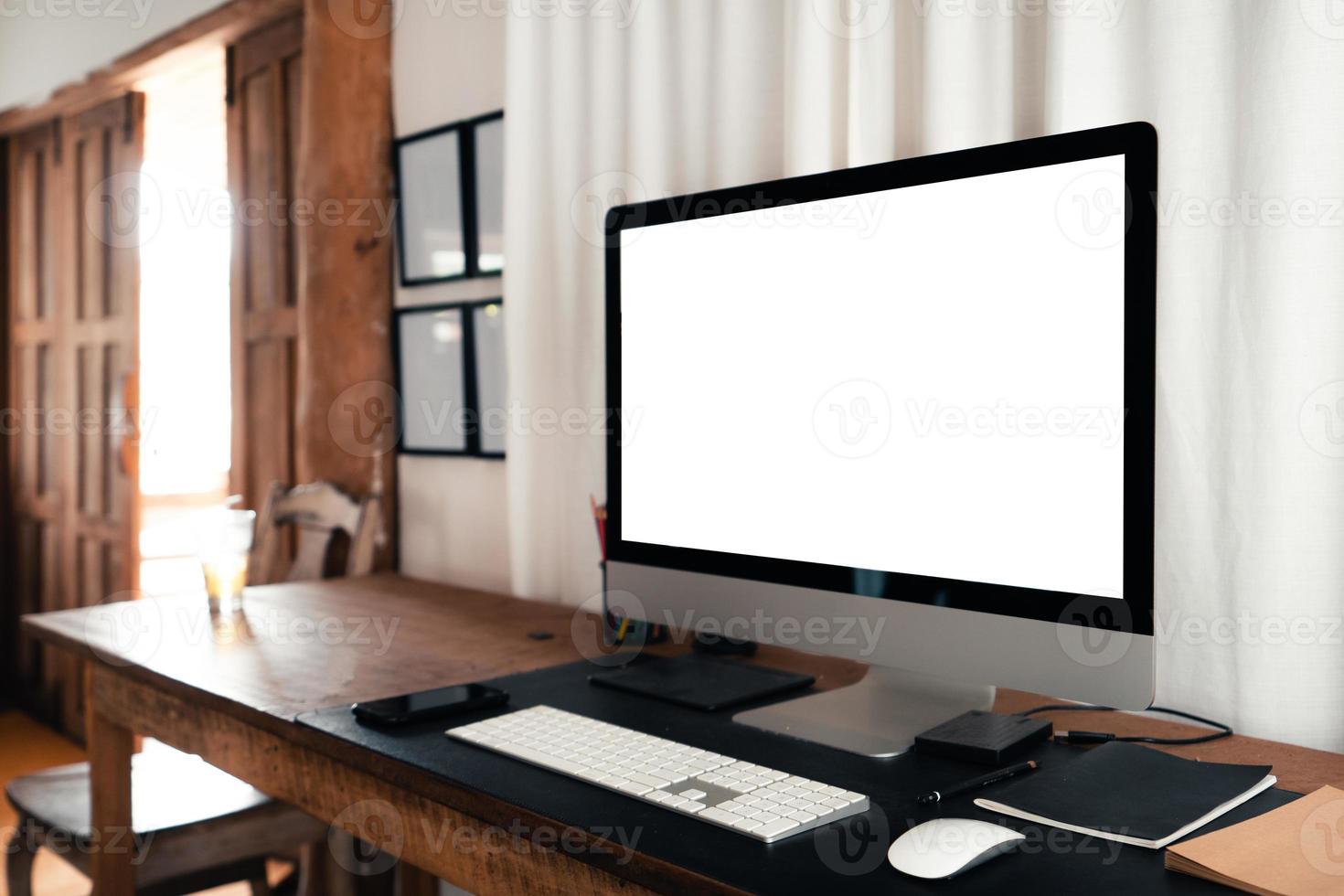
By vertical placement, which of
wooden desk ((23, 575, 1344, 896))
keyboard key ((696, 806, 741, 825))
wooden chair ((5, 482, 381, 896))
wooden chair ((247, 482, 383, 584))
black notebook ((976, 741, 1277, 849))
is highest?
wooden chair ((247, 482, 383, 584))

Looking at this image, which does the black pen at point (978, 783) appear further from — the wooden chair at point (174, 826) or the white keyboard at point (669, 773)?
the wooden chair at point (174, 826)

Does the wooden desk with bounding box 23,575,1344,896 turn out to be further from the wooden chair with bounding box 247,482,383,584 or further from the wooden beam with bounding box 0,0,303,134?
the wooden beam with bounding box 0,0,303,134

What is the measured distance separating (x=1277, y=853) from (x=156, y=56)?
3.50 m

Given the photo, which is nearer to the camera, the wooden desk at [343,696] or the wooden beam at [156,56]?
the wooden desk at [343,696]

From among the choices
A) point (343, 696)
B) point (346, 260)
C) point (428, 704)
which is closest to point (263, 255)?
point (346, 260)

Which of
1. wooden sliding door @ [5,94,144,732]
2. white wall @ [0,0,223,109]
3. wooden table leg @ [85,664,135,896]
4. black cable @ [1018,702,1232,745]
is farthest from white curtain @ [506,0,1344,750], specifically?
wooden sliding door @ [5,94,144,732]

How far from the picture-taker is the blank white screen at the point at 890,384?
979mm

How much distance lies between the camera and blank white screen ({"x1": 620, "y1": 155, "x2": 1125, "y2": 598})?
3.21 ft

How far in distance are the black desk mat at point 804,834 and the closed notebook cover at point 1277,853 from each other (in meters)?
0.02

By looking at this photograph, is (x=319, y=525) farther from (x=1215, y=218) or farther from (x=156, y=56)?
(x=1215, y=218)

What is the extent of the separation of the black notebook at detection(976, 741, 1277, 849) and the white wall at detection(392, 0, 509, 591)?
142cm

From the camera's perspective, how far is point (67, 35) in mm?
3795

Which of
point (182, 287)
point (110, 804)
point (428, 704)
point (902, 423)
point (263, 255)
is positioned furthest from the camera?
point (182, 287)

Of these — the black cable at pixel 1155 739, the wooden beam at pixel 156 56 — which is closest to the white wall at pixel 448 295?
the wooden beam at pixel 156 56
